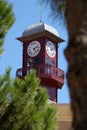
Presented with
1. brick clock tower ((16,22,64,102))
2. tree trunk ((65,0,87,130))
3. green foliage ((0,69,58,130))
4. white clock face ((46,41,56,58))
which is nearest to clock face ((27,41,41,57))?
brick clock tower ((16,22,64,102))

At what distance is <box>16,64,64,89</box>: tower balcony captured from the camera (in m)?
30.8

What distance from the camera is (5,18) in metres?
8.21

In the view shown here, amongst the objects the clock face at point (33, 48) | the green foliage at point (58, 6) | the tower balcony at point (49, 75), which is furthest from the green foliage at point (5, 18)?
the tower balcony at point (49, 75)

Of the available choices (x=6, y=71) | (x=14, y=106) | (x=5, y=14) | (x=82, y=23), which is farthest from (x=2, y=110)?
(x=82, y=23)

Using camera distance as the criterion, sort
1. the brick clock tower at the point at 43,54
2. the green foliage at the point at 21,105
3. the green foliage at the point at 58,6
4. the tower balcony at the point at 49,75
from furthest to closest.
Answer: the tower balcony at the point at 49,75, the brick clock tower at the point at 43,54, the green foliage at the point at 21,105, the green foliage at the point at 58,6

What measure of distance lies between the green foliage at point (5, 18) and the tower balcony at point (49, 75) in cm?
2215

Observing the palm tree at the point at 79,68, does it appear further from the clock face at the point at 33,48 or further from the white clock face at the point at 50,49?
the white clock face at the point at 50,49

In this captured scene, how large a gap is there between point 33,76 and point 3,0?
5.28 ft

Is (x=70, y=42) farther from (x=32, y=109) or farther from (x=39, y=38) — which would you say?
(x=39, y=38)

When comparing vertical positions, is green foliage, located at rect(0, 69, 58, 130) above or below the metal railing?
below

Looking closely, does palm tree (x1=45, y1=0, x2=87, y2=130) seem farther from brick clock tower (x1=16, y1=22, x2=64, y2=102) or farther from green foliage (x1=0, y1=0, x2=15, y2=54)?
brick clock tower (x1=16, y1=22, x2=64, y2=102)

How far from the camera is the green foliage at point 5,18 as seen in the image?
26.6 feet

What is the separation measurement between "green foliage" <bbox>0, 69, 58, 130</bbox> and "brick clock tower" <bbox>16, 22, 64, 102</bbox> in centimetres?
2169

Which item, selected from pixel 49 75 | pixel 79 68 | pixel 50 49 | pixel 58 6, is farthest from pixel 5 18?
pixel 49 75
